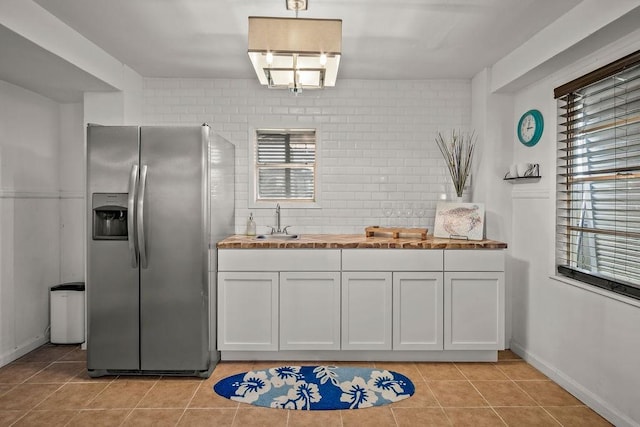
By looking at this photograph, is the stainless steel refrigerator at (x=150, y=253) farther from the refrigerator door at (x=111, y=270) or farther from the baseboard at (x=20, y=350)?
the baseboard at (x=20, y=350)

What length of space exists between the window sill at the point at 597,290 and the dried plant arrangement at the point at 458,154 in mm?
1195

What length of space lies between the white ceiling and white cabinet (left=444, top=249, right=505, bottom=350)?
5.43 feet

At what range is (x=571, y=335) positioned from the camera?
3125mm

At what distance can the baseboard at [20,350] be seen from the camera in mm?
3638

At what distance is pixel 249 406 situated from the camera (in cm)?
289

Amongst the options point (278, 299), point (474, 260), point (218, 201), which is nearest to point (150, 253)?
point (218, 201)

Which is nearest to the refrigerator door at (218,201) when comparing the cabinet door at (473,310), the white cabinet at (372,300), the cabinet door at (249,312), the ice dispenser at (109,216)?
the cabinet door at (249,312)

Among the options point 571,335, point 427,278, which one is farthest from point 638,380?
point 427,278

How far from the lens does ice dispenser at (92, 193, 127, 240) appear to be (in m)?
3.28

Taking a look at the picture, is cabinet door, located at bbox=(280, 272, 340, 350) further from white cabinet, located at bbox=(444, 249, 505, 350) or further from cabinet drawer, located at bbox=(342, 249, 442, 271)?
white cabinet, located at bbox=(444, 249, 505, 350)

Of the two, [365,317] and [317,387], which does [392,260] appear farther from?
[317,387]

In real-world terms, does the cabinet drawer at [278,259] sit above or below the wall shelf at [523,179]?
below

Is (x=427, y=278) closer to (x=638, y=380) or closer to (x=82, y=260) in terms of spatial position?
(x=638, y=380)

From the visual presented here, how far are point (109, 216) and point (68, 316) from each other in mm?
1408
